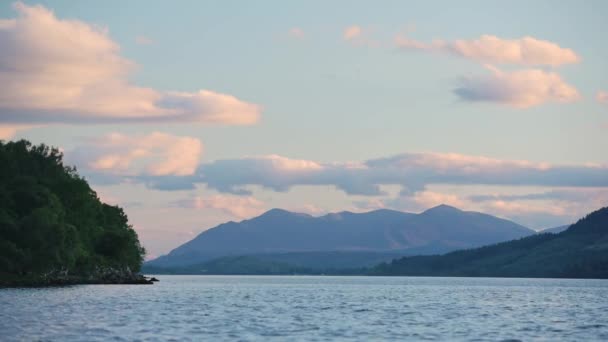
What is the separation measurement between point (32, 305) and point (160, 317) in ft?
68.4

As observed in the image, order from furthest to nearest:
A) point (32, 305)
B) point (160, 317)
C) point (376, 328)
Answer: point (32, 305) < point (160, 317) < point (376, 328)

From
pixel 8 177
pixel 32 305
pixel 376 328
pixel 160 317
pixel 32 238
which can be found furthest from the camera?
pixel 8 177

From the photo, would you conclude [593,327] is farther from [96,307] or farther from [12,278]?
[12,278]

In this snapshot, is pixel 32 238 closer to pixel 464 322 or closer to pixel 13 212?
pixel 13 212

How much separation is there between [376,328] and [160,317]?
2402 cm

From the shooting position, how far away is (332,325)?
298 ft

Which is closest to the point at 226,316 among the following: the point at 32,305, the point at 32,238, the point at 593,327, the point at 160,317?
the point at 160,317

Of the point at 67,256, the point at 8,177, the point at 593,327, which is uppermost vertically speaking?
the point at 8,177

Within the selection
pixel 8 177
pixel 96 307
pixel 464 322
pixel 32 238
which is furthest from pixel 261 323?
pixel 8 177

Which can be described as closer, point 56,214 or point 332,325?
point 332,325

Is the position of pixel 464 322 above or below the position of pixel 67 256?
below

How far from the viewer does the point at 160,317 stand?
9769 centimetres

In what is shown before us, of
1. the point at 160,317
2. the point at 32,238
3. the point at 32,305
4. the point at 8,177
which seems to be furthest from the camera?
the point at 8,177

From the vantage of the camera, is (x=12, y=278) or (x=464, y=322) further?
(x=12, y=278)
